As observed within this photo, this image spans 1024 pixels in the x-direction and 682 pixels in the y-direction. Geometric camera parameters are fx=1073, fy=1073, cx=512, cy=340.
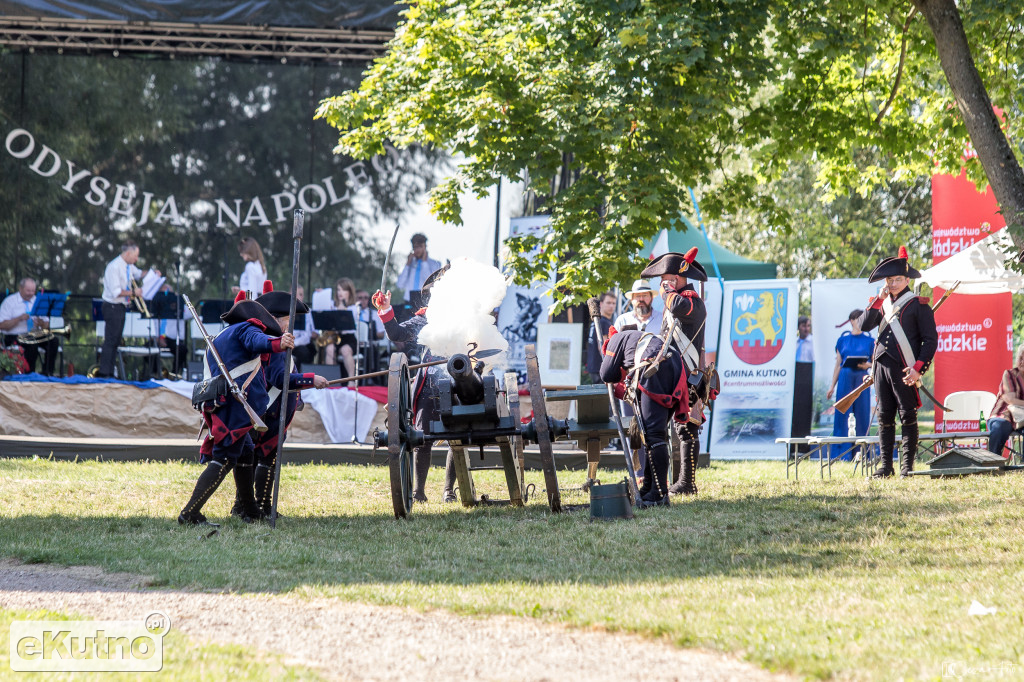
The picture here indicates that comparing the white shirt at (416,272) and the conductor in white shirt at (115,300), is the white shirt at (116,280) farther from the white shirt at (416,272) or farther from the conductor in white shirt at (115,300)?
the white shirt at (416,272)

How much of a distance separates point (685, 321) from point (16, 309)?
11225 mm

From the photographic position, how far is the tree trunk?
8.51 m

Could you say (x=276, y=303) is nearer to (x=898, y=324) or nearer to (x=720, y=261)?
(x=898, y=324)

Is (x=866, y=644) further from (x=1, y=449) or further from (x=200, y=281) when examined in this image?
(x=200, y=281)

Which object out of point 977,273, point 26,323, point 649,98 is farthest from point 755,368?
point 26,323

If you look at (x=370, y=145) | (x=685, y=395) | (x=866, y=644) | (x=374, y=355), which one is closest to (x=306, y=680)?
(x=866, y=644)

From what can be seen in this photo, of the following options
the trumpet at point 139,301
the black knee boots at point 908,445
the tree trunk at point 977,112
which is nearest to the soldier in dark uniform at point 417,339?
the black knee boots at point 908,445

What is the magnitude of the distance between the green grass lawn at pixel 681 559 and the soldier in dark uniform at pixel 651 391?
292 mm

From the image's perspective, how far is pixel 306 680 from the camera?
379 centimetres

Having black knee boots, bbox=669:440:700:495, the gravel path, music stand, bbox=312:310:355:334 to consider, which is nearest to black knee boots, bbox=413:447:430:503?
black knee boots, bbox=669:440:700:495

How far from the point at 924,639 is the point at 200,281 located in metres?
21.6

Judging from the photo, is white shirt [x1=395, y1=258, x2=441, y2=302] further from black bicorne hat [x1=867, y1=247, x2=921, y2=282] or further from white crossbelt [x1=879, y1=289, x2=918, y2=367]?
white crossbelt [x1=879, y1=289, x2=918, y2=367]

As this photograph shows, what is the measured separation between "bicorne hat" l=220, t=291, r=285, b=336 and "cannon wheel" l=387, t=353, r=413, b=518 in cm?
100

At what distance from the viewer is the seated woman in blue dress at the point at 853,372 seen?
44.9ft
